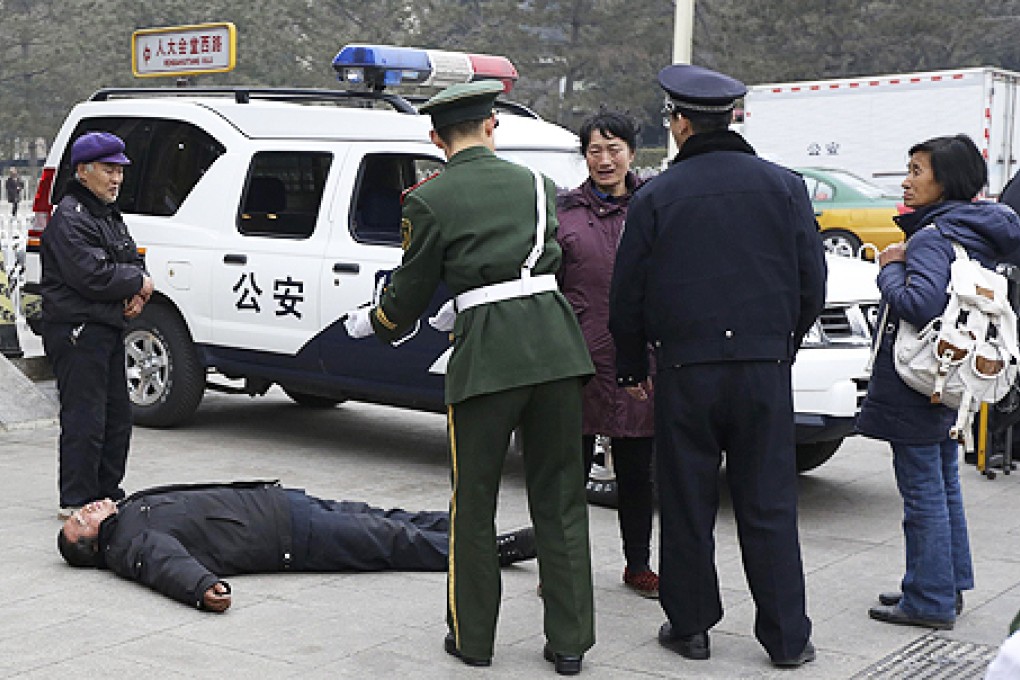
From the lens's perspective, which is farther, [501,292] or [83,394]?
[83,394]

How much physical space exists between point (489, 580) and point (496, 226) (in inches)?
45.6

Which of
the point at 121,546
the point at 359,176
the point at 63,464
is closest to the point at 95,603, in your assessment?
the point at 121,546

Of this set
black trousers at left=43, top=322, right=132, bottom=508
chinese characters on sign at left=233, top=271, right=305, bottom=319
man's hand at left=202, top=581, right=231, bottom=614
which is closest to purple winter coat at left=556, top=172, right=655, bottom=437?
man's hand at left=202, top=581, right=231, bottom=614

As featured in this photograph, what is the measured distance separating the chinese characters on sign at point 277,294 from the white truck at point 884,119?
50.4 feet

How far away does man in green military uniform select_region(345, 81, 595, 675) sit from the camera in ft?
15.6

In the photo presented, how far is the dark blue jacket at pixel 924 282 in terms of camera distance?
5.29 metres

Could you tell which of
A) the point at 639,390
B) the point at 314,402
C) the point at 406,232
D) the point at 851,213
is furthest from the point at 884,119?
the point at 406,232

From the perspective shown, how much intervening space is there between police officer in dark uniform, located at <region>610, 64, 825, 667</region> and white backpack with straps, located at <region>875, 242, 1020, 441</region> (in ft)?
1.69

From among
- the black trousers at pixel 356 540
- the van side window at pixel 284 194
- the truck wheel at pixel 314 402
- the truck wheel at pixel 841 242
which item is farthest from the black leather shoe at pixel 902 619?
the truck wheel at pixel 841 242

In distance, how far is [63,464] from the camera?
22.2 ft

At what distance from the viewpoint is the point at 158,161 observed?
928cm

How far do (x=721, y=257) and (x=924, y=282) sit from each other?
90 centimetres

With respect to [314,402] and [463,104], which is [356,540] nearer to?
[463,104]

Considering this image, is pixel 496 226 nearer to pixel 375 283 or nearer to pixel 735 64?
pixel 375 283
